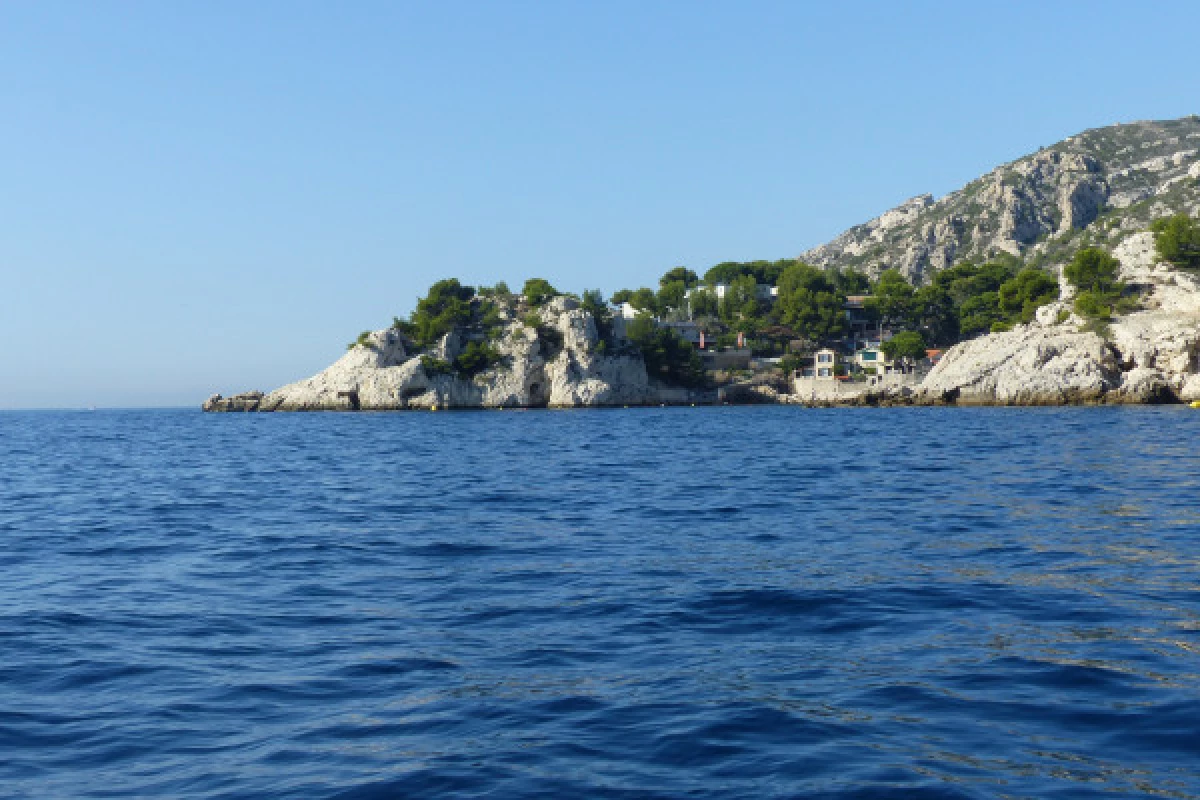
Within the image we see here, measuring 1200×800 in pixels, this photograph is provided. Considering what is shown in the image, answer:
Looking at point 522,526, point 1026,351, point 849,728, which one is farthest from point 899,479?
point 1026,351

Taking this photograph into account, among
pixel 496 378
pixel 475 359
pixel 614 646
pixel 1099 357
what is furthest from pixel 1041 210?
pixel 614 646

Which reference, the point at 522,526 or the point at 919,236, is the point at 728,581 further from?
the point at 919,236

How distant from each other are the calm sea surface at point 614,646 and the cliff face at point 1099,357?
61875mm

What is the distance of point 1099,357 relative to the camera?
7981 cm

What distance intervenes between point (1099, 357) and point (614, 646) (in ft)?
267

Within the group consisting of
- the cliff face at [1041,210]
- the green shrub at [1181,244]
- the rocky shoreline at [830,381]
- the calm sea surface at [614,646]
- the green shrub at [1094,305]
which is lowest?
the calm sea surface at [614,646]

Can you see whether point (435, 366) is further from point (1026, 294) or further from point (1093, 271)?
point (1093, 271)

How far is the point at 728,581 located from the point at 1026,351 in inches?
3184

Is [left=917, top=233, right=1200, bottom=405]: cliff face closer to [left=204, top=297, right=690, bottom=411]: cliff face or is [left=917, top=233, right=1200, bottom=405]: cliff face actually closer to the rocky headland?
the rocky headland

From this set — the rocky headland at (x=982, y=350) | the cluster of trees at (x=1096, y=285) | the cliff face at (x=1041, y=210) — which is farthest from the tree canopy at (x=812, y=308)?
the cliff face at (x=1041, y=210)

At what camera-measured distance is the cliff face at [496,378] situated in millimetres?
111750

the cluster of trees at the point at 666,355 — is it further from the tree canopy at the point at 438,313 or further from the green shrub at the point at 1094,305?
the green shrub at the point at 1094,305

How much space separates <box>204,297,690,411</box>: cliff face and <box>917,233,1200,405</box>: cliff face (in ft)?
124

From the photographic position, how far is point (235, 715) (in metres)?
7.45
